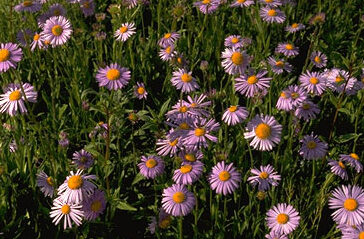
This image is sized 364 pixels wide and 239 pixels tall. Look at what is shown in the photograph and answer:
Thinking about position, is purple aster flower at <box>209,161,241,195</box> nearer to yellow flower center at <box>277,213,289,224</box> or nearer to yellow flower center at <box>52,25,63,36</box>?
yellow flower center at <box>277,213,289,224</box>

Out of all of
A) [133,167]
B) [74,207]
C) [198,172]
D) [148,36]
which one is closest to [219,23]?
[148,36]

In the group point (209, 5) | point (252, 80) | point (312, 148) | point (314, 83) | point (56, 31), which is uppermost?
point (209, 5)

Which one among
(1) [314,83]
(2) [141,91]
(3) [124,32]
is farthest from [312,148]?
(3) [124,32]

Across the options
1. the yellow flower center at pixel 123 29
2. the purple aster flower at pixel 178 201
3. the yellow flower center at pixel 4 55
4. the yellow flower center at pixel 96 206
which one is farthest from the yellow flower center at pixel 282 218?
the yellow flower center at pixel 123 29

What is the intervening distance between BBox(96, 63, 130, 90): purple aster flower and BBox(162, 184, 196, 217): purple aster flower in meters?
0.72

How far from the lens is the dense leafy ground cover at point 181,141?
92.1 inches

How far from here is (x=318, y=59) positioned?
347 centimetres

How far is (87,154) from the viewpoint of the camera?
266 cm

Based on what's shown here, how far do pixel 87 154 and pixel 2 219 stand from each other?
1.92ft

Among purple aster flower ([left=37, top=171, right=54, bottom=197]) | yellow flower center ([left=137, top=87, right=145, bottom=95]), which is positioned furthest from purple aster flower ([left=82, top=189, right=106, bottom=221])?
yellow flower center ([left=137, top=87, right=145, bottom=95])

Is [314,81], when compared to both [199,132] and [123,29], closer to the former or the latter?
[199,132]

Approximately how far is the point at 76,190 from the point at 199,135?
0.67m

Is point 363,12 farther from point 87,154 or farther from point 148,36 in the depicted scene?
point 87,154

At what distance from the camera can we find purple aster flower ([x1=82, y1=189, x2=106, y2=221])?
7.03ft
